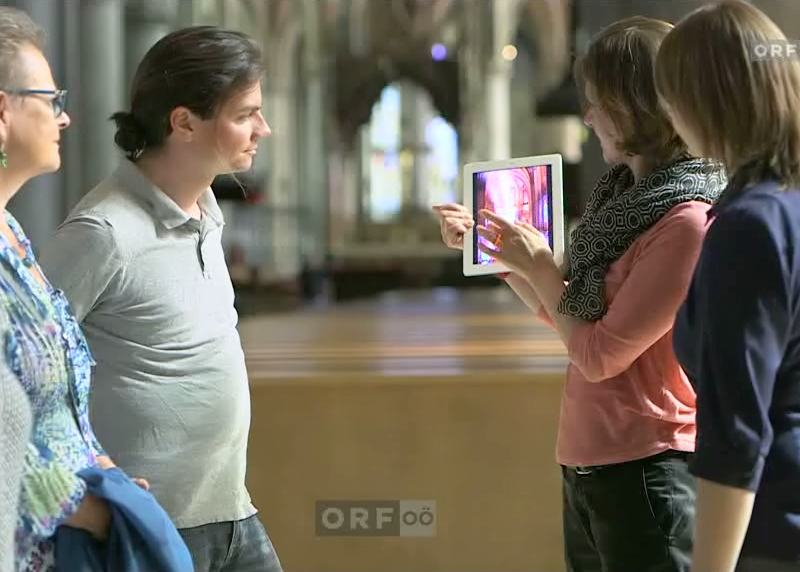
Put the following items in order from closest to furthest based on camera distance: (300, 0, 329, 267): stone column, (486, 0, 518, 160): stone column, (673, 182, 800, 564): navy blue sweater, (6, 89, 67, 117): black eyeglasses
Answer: (673, 182, 800, 564): navy blue sweater
(6, 89, 67, 117): black eyeglasses
(300, 0, 329, 267): stone column
(486, 0, 518, 160): stone column

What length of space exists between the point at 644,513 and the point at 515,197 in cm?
62

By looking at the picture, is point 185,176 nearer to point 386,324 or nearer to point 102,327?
point 102,327

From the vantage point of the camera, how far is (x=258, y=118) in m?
1.81

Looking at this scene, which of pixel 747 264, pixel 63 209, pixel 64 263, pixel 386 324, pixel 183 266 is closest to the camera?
pixel 747 264

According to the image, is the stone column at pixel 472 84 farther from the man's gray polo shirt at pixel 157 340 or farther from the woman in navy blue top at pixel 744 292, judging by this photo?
the woman in navy blue top at pixel 744 292

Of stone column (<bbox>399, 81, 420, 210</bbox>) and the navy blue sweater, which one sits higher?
stone column (<bbox>399, 81, 420, 210</bbox>)

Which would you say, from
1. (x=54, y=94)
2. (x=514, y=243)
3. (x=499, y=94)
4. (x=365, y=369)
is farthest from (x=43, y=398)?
(x=499, y=94)

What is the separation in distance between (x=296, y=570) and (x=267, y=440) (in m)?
0.37

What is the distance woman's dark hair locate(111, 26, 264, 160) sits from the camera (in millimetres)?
1732

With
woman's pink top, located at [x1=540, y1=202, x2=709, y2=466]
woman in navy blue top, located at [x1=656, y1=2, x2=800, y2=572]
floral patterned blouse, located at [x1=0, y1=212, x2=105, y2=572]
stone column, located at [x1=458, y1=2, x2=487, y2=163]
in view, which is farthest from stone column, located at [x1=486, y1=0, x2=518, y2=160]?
floral patterned blouse, located at [x1=0, y1=212, x2=105, y2=572]

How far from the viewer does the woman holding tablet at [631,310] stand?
1.62 metres

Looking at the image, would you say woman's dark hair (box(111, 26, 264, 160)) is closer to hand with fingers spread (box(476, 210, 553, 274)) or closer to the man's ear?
the man's ear

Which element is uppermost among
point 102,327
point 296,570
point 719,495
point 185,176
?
point 185,176

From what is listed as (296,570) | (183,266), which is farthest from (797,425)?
(296,570)
